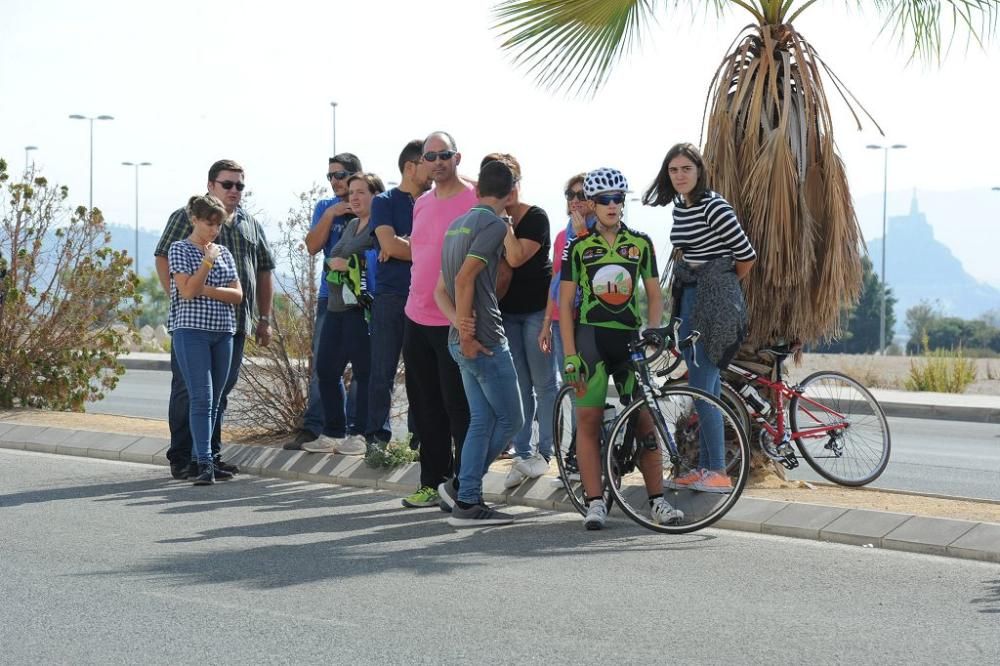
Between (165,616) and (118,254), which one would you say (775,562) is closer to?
(165,616)

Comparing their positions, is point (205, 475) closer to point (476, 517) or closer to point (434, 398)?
point (434, 398)

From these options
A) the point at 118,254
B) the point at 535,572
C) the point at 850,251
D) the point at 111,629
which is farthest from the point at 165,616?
the point at 118,254

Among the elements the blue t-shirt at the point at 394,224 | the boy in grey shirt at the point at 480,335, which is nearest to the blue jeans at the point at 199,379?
the blue t-shirt at the point at 394,224

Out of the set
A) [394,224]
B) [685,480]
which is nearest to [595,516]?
[685,480]

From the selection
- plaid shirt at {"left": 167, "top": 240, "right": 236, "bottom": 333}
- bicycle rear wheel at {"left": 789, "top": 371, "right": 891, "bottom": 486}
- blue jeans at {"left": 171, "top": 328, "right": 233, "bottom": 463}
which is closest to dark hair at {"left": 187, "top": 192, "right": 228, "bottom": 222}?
plaid shirt at {"left": 167, "top": 240, "right": 236, "bottom": 333}

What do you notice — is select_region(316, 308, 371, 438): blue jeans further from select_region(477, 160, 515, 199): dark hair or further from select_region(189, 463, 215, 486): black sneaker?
select_region(477, 160, 515, 199): dark hair

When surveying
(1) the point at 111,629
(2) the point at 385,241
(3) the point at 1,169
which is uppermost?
(3) the point at 1,169

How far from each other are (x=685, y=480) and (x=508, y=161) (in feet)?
6.61

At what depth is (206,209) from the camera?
366 inches

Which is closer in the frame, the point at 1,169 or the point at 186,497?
the point at 186,497

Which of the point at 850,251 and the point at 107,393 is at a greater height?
the point at 850,251

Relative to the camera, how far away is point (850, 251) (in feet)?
31.7

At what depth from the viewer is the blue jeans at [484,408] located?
7.91m

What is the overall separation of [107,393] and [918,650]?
1796cm
